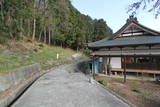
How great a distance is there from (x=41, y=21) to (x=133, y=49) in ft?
64.7

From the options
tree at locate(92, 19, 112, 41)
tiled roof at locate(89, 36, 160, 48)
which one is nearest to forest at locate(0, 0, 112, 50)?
tree at locate(92, 19, 112, 41)

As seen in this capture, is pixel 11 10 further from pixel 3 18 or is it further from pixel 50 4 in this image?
pixel 50 4

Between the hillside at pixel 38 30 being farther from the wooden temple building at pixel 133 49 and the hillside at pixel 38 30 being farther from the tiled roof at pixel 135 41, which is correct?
the tiled roof at pixel 135 41

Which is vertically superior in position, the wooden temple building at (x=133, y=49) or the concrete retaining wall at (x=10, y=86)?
the wooden temple building at (x=133, y=49)

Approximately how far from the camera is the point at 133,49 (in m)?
13.0

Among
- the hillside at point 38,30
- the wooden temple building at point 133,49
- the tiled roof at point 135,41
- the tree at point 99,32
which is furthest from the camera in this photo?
the tree at point 99,32

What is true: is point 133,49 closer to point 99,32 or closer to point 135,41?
point 135,41

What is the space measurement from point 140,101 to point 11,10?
16.3 m

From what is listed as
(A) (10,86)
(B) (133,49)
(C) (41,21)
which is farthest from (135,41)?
(C) (41,21)

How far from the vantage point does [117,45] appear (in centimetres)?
1329

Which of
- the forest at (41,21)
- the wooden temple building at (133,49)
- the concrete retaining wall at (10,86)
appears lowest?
the concrete retaining wall at (10,86)

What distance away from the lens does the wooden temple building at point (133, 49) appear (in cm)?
1220

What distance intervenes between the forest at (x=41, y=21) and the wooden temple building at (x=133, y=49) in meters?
8.75

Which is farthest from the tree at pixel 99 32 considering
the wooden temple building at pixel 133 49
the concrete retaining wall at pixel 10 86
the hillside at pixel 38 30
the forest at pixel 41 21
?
the concrete retaining wall at pixel 10 86
